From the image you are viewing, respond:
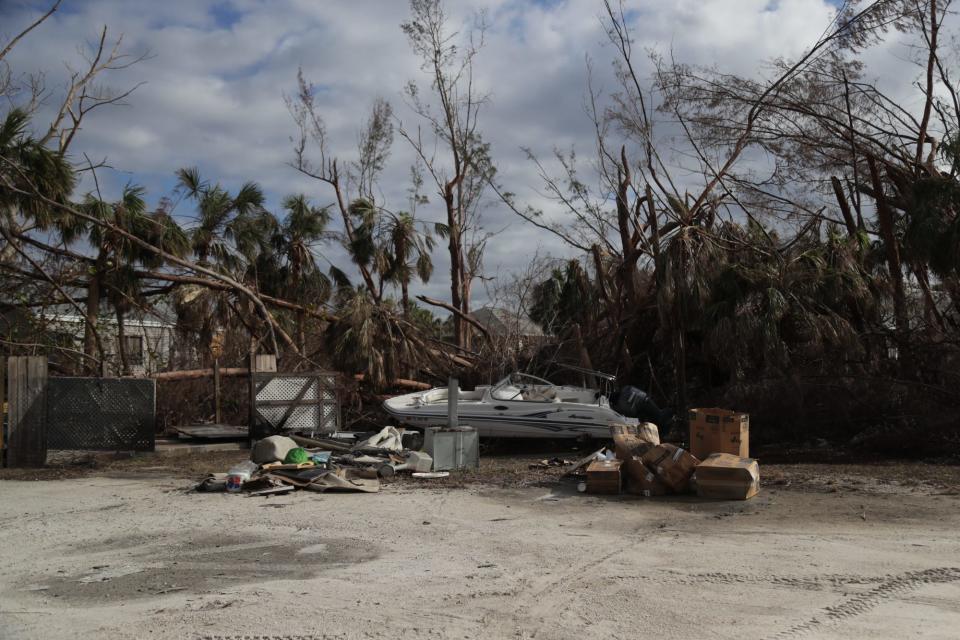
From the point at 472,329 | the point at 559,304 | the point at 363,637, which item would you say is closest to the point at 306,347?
the point at 472,329

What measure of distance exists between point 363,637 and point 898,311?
1371cm

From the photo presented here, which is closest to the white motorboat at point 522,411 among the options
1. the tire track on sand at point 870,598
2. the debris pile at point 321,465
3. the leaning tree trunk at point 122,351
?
the debris pile at point 321,465

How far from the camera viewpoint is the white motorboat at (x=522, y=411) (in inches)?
599

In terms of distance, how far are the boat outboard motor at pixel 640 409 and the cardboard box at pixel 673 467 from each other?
6.09 m

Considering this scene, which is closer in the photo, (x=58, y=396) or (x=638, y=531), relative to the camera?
(x=638, y=531)

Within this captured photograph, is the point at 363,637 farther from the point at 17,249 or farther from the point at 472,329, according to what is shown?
the point at 472,329

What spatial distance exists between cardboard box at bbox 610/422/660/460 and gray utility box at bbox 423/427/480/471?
2.43 metres

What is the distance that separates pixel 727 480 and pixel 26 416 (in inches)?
422

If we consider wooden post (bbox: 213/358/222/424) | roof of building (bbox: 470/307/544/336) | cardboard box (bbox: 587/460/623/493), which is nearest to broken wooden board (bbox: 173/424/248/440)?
wooden post (bbox: 213/358/222/424)

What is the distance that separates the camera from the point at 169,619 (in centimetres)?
510

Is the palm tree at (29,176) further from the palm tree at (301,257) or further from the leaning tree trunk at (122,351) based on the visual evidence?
the palm tree at (301,257)

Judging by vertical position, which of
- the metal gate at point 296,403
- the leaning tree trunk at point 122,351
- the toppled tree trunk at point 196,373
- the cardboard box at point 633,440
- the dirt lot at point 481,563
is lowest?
the dirt lot at point 481,563

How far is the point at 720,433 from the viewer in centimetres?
1193

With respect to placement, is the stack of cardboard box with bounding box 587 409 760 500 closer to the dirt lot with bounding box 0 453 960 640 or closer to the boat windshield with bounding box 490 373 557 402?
the dirt lot with bounding box 0 453 960 640
